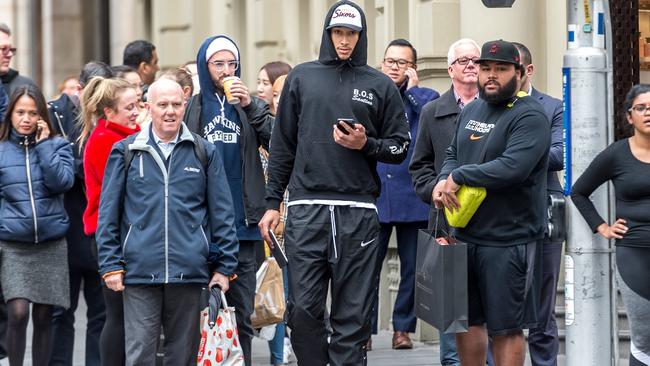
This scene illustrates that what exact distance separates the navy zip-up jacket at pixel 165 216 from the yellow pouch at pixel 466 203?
1.26m

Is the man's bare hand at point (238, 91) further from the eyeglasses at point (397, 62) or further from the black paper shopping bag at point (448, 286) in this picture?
the eyeglasses at point (397, 62)

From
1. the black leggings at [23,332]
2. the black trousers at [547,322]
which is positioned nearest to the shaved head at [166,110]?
the black leggings at [23,332]

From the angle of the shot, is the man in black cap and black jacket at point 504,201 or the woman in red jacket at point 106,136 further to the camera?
the woman in red jacket at point 106,136

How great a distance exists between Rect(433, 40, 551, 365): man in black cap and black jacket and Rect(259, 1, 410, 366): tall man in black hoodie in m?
0.48

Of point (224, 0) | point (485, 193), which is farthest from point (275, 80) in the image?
point (224, 0)

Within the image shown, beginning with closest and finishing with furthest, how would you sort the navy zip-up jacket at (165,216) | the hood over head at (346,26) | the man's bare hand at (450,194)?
the man's bare hand at (450,194) < the navy zip-up jacket at (165,216) < the hood over head at (346,26)

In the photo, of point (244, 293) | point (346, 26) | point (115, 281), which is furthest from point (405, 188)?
point (115, 281)

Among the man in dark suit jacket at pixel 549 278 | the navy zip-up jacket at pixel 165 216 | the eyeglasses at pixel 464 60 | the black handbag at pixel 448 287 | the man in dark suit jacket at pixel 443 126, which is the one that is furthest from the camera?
the eyeglasses at pixel 464 60

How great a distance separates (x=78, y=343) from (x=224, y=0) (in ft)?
29.3

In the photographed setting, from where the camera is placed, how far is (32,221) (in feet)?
36.9

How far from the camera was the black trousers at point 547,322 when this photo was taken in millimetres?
10508

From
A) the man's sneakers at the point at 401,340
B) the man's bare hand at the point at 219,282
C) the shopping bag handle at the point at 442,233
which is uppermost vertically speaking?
the shopping bag handle at the point at 442,233

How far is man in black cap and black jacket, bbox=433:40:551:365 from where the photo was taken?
9188 millimetres

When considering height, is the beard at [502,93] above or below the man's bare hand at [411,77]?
below
